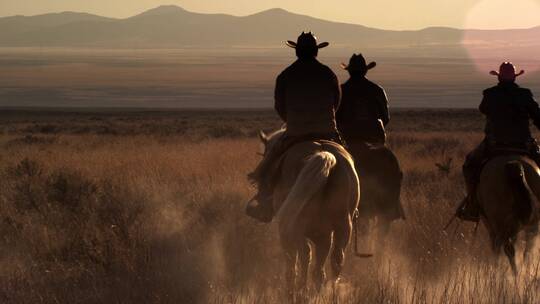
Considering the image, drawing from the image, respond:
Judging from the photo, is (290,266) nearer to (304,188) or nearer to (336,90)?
(304,188)

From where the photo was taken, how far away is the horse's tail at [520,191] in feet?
27.0

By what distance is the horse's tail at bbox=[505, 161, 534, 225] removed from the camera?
8.23 metres

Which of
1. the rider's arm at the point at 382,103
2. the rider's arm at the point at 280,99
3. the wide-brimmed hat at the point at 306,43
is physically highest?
the wide-brimmed hat at the point at 306,43

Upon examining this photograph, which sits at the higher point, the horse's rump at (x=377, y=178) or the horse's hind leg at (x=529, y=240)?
the horse's rump at (x=377, y=178)

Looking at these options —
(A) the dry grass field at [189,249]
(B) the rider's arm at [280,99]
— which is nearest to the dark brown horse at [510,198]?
(A) the dry grass field at [189,249]

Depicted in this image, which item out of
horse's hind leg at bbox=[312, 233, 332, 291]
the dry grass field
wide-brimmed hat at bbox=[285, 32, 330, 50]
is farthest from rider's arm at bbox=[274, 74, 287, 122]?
the dry grass field

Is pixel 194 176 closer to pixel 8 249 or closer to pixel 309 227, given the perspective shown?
pixel 8 249

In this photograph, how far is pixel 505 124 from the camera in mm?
9023

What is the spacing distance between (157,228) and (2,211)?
264cm

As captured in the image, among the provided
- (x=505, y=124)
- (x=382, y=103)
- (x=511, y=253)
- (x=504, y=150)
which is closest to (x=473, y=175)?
(x=504, y=150)

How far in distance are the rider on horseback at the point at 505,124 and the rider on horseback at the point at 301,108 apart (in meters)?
1.91

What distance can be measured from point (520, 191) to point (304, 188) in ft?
8.35

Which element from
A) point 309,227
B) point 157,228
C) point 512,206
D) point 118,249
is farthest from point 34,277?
point 512,206

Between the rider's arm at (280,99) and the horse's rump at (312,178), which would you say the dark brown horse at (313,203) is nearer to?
the horse's rump at (312,178)
